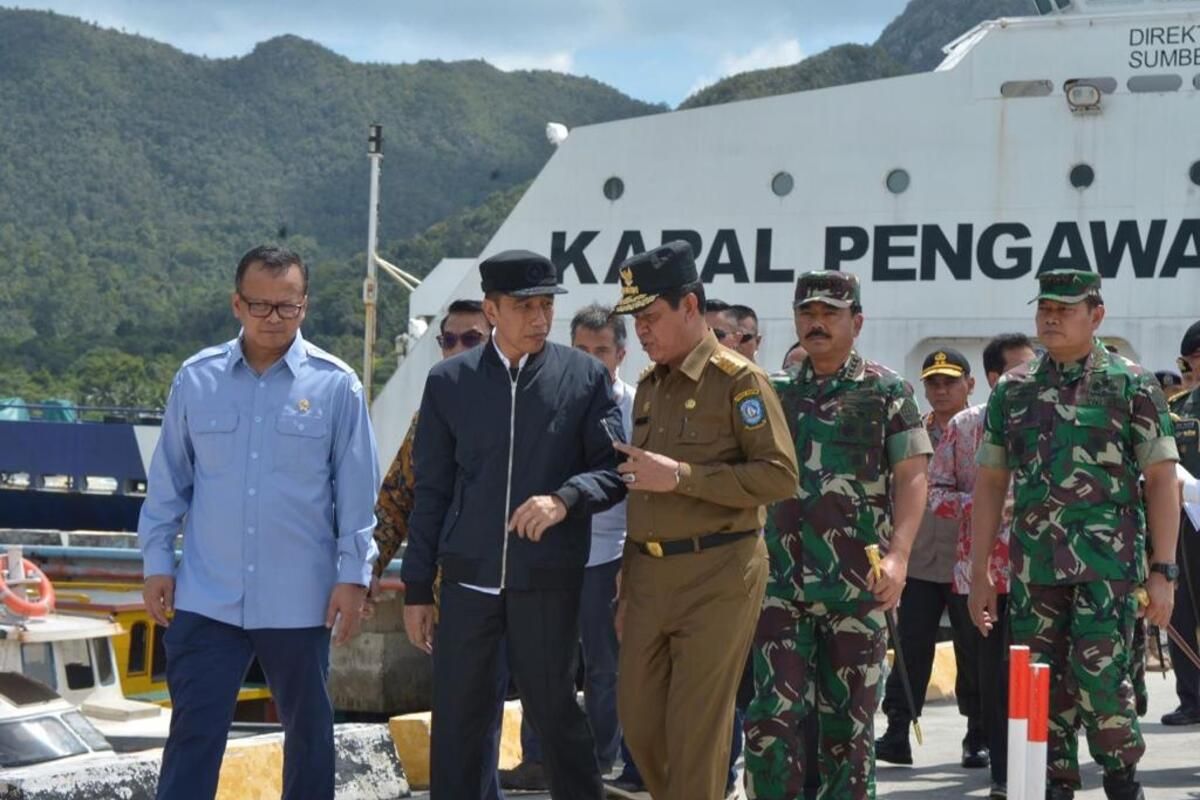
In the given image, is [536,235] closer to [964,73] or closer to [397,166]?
[964,73]

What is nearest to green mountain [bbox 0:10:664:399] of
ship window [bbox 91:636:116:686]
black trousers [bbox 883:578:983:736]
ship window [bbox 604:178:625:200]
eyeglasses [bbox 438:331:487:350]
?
ship window [bbox 604:178:625:200]

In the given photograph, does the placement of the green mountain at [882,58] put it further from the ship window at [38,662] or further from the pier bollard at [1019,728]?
the pier bollard at [1019,728]

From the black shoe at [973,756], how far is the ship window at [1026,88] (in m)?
8.20

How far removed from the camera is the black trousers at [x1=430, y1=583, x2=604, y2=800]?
4316 mm

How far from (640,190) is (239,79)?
126 m

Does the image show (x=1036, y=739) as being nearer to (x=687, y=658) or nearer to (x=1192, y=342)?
(x=687, y=658)

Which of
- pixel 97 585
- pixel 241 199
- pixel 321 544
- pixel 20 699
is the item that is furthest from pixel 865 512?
pixel 241 199

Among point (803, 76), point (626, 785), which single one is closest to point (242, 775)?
point (626, 785)

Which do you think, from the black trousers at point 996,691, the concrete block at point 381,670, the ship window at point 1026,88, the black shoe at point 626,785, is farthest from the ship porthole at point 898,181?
the black shoe at point 626,785

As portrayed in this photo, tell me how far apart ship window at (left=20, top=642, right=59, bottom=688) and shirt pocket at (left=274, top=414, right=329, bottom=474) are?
573 cm

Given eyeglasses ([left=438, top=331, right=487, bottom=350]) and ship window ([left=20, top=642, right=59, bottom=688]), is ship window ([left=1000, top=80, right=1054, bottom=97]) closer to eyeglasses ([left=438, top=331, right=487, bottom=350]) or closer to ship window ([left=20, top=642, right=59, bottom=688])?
ship window ([left=20, top=642, right=59, bottom=688])

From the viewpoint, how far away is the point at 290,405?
4.44 metres

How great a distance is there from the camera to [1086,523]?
495 cm

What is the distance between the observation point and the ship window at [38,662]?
960cm
